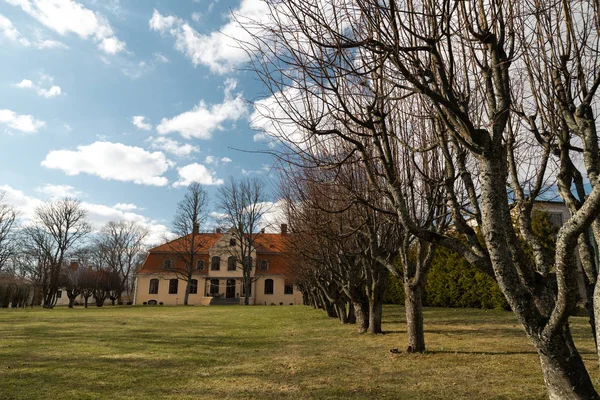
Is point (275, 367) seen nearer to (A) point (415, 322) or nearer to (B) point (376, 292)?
(A) point (415, 322)

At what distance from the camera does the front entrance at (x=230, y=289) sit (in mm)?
46044

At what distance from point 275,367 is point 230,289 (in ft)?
133

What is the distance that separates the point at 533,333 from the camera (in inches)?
136

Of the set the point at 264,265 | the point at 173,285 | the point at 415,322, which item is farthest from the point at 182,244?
the point at 415,322

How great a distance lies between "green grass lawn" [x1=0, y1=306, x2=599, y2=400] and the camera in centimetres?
551

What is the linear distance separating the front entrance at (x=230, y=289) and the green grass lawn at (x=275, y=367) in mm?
34791

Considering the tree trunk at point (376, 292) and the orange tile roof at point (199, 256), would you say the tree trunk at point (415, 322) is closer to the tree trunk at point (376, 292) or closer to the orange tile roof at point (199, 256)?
the tree trunk at point (376, 292)

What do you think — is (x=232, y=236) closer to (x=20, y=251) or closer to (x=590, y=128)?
(x=20, y=251)

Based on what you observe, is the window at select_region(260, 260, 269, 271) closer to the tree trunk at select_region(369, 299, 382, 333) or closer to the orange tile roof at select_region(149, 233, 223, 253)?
the orange tile roof at select_region(149, 233, 223, 253)

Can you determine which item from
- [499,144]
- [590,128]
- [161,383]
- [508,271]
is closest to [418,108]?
[590,128]

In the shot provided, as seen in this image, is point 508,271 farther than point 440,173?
No

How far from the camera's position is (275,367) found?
23.9 feet

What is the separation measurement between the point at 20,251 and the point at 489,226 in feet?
169

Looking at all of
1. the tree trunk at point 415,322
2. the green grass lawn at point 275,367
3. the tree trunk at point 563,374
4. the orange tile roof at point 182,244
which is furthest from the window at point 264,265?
the tree trunk at point 563,374
